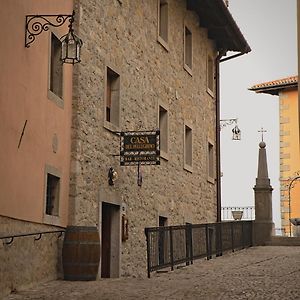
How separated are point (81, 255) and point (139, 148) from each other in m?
2.84

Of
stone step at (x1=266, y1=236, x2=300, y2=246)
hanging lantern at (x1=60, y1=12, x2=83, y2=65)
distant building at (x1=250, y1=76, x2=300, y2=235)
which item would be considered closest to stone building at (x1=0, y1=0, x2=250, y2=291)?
hanging lantern at (x1=60, y1=12, x2=83, y2=65)

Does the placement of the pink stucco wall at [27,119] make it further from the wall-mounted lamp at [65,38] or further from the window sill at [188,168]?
the window sill at [188,168]

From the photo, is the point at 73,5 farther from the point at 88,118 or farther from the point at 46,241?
the point at 46,241

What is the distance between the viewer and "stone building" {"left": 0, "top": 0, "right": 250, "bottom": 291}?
11.3 metres

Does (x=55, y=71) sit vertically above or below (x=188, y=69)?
below

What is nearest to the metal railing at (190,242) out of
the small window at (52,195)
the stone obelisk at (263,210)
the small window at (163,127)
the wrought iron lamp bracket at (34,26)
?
the stone obelisk at (263,210)

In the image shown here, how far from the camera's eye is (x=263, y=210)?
858 inches

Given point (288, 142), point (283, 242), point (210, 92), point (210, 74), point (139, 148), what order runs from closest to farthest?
point (139, 148)
point (283, 242)
point (210, 92)
point (210, 74)
point (288, 142)

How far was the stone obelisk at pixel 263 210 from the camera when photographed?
2175cm

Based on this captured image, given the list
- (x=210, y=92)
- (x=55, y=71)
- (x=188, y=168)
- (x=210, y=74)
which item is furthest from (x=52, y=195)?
(x=210, y=74)

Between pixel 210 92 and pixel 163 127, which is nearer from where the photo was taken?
pixel 163 127

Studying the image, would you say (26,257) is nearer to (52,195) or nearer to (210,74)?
(52,195)

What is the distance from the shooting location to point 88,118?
13969 mm

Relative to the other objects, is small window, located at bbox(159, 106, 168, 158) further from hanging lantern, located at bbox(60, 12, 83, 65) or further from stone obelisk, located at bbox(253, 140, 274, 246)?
hanging lantern, located at bbox(60, 12, 83, 65)
